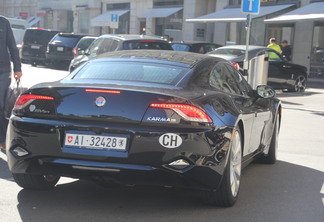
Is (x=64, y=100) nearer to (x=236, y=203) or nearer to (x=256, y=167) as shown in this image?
(x=236, y=203)

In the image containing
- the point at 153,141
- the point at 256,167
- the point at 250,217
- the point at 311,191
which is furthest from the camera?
the point at 256,167

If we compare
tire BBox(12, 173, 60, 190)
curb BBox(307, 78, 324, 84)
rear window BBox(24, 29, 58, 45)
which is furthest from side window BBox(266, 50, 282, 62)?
rear window BBox(24, 29, 58, 45)

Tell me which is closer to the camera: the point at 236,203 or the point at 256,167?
the point at 236,203

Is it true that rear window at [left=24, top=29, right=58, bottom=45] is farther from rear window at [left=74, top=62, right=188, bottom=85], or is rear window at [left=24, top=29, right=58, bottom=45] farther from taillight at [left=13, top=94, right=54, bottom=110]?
taillight at [left=13, top=94, right=54, bottom=110]

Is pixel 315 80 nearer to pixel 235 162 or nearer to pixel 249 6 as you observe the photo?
pixel 249 6

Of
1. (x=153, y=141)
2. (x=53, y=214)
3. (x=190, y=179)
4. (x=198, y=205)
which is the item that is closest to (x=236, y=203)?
(x=198, y=205)

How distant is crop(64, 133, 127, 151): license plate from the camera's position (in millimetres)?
4133

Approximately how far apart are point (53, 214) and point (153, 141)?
1.03 metres

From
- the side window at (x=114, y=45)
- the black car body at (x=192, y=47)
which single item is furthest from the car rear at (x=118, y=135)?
the black car body at (x=192, y=47)

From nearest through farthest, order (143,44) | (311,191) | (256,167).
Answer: (311,191)
(256,167)
(143,44)

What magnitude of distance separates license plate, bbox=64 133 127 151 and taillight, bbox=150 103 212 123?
0.38m

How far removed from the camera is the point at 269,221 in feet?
14.2

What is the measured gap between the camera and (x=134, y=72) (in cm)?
488

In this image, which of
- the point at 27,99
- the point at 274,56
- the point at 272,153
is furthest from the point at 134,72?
the point at 274,56
